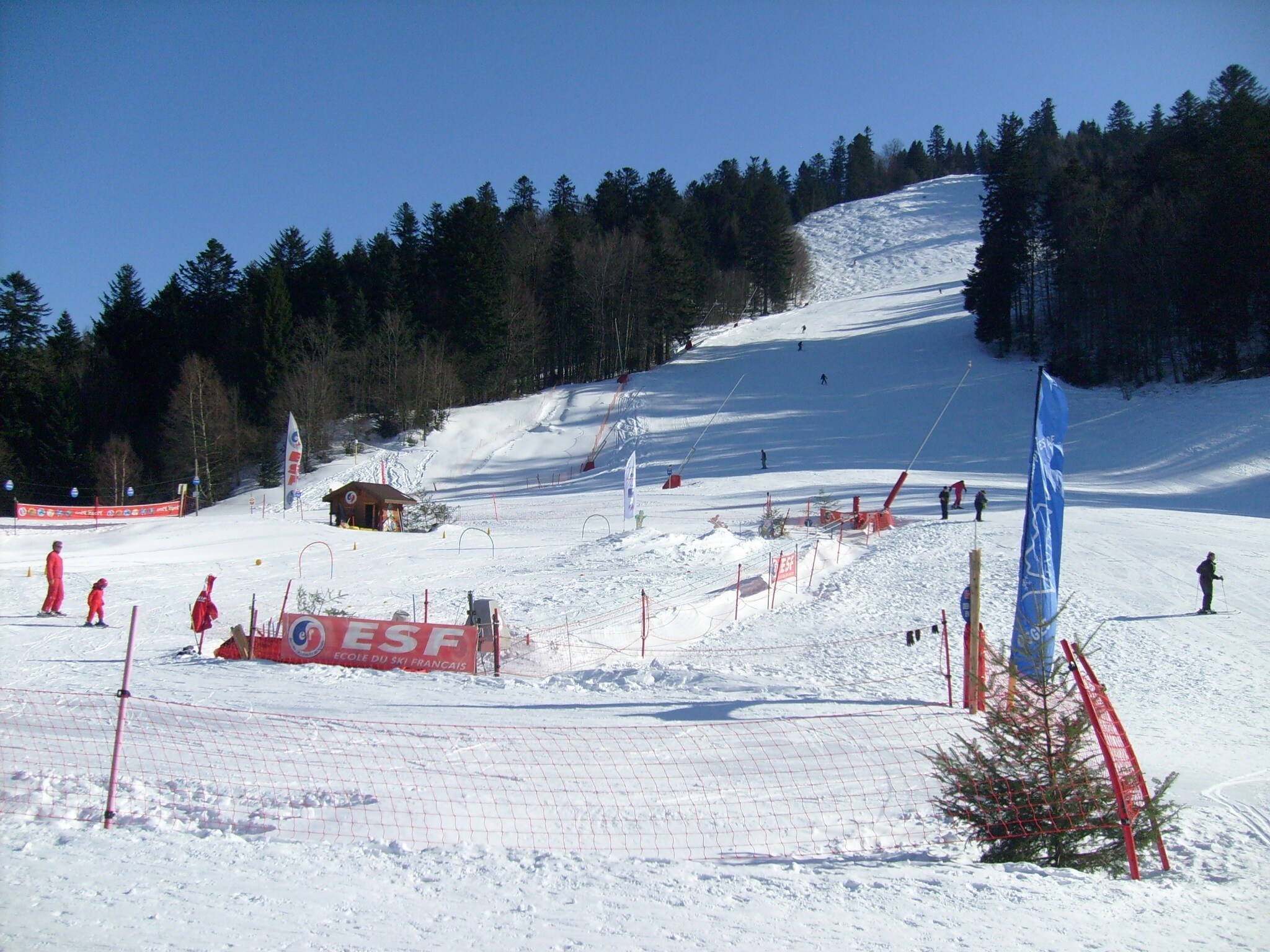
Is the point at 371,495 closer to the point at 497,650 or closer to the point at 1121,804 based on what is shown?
the point at 497,650

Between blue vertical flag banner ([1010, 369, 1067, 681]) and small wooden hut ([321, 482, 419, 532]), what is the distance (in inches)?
1039

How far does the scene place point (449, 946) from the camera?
13.5ft

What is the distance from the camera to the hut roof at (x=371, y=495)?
31.2m

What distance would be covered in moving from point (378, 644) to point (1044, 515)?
9.08m

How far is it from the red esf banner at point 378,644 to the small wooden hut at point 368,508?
61.9 feet

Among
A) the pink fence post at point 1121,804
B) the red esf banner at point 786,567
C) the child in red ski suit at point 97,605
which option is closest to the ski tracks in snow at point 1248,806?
the pink fence post at point 1121,804

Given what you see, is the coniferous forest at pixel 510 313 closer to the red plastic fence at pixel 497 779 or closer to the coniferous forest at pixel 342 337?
the coniferous forest at pixel 342 337

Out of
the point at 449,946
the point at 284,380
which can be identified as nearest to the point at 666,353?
the point at 284,380

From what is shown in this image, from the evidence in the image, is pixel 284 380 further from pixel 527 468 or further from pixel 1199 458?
pixel 1199 458

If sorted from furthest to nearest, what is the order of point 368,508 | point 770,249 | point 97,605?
point 770,249 → point 368,508 → point 97,605

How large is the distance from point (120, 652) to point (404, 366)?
40122 mm

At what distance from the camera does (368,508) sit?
3155 cm

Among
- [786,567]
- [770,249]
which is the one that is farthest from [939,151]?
[786,567]

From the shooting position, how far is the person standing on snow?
14.8m
